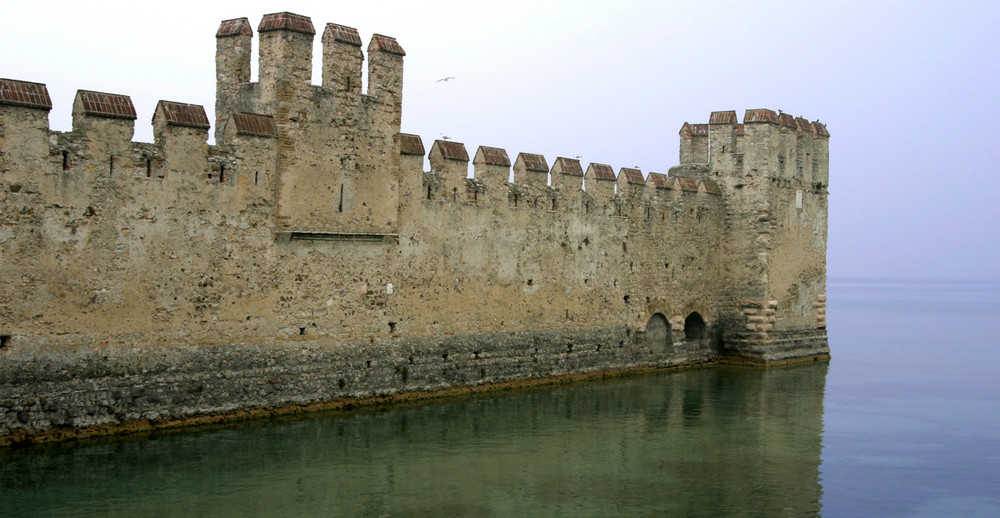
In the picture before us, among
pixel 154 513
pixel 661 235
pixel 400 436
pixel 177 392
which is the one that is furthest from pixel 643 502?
pixel 661 235

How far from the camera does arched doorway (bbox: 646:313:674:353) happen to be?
830 inches

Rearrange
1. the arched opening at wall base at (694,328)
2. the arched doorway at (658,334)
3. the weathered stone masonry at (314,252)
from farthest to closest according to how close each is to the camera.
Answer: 1. the arched opening at wall base at (694,328)
2. the arched doorway at (658,334)
3. the weathered stone masonry at (314,252)

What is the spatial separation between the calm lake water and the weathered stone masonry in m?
0.76

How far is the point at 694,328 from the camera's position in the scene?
22484 millimetres

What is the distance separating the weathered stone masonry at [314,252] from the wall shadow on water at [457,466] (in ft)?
2.75

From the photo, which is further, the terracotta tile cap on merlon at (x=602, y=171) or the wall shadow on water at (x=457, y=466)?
the terracotta tile cap on merlon at (x=602, y=171)

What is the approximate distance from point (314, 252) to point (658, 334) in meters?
8.91

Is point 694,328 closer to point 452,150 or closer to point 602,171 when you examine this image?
point 602,171

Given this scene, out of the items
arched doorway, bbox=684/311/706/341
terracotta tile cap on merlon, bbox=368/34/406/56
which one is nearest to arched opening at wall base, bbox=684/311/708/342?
arched doorway, bbox=684/311/706/341

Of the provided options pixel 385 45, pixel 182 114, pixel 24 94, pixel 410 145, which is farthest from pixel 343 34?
pixel 24 94

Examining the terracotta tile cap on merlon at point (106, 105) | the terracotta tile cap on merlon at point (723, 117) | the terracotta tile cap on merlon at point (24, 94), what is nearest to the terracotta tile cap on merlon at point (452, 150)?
the terracotta tile cap on merlon at point (106, 105)

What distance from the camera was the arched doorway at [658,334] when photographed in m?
21.1

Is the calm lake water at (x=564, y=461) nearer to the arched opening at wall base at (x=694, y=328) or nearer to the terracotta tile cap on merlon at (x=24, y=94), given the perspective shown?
the arched opening at wall base at (x=694, y=328)

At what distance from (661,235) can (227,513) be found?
503 inches
